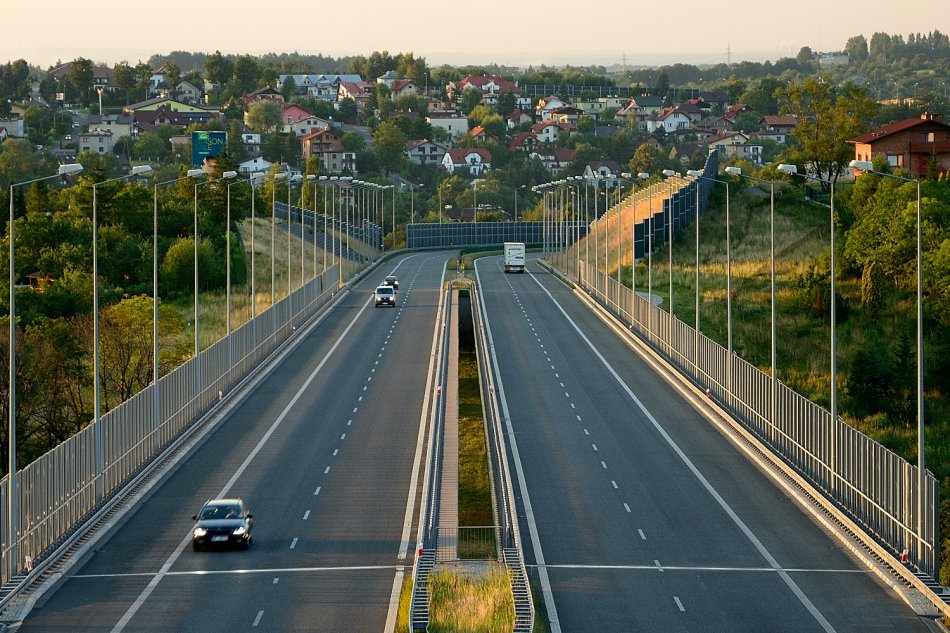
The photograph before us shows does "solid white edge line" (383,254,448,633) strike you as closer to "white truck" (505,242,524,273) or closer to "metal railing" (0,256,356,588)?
"metal railing" (0,256,356,588)

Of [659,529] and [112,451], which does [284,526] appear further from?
[659,529]

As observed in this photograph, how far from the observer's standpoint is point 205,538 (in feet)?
109

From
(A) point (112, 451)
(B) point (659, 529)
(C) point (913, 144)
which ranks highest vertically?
(C) point (913, 144)

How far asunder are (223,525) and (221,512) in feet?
2.21

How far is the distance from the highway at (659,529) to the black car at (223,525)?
6205mm

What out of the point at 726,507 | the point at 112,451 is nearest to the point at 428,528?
the point at 726,507

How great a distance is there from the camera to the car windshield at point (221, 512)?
34.0 metres

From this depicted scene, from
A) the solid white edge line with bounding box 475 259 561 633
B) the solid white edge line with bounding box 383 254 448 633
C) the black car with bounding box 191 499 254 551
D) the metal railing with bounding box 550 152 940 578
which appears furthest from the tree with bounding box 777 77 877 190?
the black car with bounding box 191 499 254 551

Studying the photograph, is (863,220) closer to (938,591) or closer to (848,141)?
(848,141)

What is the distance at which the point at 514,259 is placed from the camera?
12412cm

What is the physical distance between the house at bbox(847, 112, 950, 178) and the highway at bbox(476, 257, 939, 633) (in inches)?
3675

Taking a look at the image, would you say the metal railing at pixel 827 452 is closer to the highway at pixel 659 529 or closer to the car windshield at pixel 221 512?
the highway at pixel 659 529

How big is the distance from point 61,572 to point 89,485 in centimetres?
470

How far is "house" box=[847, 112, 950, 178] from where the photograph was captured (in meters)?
146
